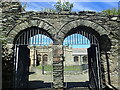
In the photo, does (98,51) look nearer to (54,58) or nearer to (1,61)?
(54,58)

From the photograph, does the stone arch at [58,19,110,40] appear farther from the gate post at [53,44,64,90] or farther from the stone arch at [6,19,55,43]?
the gate post at [53,44,64,90]

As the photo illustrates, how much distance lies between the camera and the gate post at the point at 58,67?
17.8ft

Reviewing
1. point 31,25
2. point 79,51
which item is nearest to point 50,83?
point 31,25

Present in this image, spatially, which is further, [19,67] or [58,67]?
[19,67]

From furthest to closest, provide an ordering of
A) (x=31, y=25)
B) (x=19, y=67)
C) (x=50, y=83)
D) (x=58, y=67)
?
1. (x=50, y=83)
2. (x=19, y=67)
3. (x=31, y=25)
4. (x=58, y=67)

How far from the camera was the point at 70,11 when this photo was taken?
5.89 metres

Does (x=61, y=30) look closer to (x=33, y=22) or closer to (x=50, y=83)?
(x=33, y=22)

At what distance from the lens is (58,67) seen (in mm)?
5523

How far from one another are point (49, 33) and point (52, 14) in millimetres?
914

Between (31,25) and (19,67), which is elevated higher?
(31,25)

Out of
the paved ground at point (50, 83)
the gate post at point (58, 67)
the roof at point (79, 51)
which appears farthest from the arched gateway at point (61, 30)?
the roof at point (79, 51)

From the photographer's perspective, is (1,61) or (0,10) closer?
(1,61)

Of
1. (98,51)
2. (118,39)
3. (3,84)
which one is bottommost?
(3,84)

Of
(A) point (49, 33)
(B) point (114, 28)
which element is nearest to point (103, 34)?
(B) point (114, 28)
